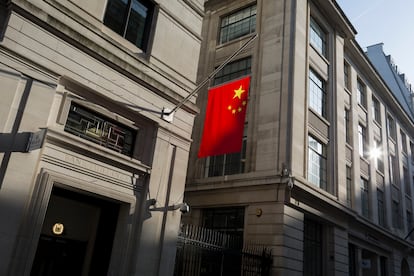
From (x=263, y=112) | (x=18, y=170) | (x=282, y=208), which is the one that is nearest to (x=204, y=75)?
(x=263, y=112)

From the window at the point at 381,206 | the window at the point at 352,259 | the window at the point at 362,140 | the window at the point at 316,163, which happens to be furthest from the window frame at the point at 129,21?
the window at the point at 381,206

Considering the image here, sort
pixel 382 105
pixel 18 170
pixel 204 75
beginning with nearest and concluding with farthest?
pixel 18 170 → pixel 204 75 → pixel 382 105

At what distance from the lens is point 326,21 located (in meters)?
24.8

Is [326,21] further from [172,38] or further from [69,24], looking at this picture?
[69,24]

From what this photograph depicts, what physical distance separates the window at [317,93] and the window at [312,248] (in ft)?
20.6

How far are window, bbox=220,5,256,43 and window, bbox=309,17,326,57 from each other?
353cm

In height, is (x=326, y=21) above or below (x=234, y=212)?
above

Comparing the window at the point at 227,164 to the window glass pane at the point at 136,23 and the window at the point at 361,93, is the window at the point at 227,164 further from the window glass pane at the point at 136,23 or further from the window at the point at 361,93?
the window at the point at 361,93

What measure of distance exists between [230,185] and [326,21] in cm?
1315

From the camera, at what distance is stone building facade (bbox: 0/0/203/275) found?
8062 mm

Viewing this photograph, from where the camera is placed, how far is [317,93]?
2238 cm

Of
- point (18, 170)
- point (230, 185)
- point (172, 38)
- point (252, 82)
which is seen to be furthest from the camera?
point (252, 82)

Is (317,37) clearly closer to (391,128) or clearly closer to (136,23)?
(136,23)

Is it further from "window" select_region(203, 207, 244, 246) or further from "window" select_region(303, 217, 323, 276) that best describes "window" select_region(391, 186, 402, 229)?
"window" select_region(203, 207, 244, 246)
